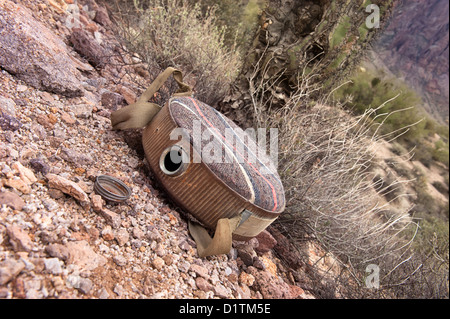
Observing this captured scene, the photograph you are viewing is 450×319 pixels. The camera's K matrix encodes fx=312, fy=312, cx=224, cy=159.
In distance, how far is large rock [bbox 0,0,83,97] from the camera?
6.73 feet

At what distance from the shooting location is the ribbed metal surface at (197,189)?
1.84m

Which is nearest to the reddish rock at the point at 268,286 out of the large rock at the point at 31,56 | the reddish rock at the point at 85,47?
the large rock at the point at 31,56

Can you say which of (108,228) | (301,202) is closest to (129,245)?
(108,228)

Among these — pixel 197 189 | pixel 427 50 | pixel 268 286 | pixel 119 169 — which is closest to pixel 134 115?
pixel 119 169

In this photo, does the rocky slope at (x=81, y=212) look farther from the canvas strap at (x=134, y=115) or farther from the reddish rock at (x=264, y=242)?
the canvas strap at (x=134, y=115)

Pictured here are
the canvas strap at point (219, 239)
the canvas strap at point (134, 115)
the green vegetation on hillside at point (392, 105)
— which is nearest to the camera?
the canvas strap at point (219, 239)

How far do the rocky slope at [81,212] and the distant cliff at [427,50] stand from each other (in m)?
32.3

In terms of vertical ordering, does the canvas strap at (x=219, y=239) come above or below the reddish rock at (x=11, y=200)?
above

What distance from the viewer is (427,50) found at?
31.1m

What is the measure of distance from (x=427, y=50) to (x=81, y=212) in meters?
37.8

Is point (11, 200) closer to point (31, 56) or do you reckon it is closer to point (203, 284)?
point (203, 284)

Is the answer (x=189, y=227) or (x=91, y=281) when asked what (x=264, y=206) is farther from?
(x=91, y=281)

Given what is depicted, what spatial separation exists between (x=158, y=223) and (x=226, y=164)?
541mm

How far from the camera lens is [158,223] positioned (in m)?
1.87
